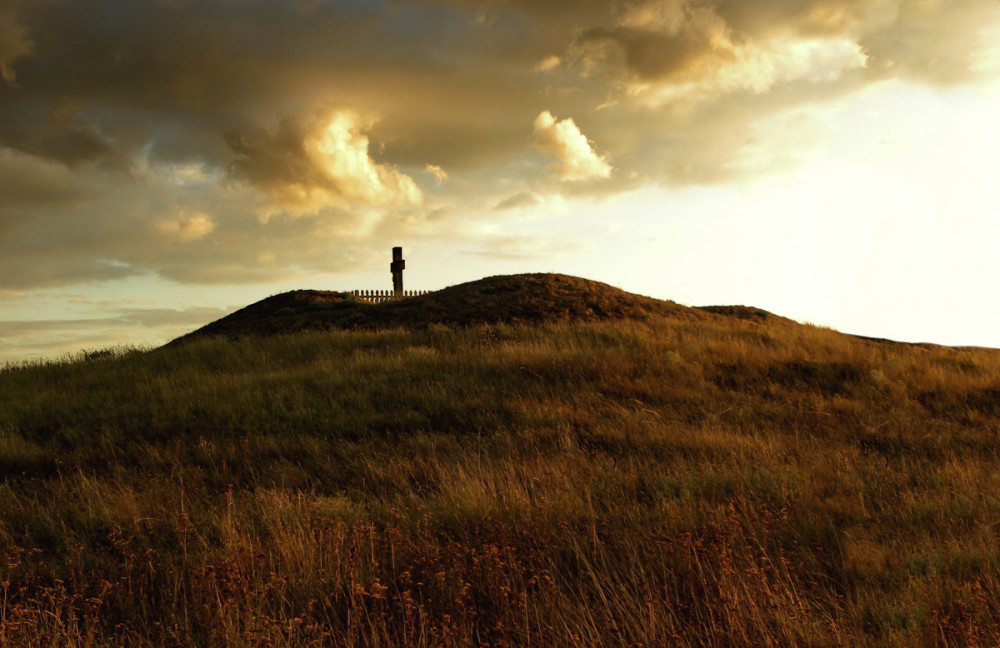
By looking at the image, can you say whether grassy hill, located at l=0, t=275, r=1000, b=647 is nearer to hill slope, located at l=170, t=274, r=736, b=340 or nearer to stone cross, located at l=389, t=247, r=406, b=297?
hill slope, located at l=170, t=274, r=736, b=340

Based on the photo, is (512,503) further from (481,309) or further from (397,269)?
(397,269)

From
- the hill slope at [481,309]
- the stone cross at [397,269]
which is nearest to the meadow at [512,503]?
the hill slope at [481,309]

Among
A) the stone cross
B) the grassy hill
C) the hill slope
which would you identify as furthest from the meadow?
the stone cross

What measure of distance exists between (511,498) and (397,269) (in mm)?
25309

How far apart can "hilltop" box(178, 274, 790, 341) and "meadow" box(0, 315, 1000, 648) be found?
495 cm

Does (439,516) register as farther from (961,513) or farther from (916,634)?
(961,513)

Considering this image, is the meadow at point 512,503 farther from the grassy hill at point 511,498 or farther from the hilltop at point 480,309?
the hilltop at point 480,309

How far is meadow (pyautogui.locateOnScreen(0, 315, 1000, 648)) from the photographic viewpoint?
355cm

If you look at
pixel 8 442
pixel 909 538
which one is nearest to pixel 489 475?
pixel 909 538

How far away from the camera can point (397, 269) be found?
97.6ft

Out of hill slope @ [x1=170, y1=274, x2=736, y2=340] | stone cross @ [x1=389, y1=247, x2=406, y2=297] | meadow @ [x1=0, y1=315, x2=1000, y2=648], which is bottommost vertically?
meadow @ [x1=0, y1=315, x2=1000, y2=648]

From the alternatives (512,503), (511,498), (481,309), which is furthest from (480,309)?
(512,503)

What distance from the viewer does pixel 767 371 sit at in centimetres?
1156

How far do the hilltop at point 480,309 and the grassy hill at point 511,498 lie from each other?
3971mm
